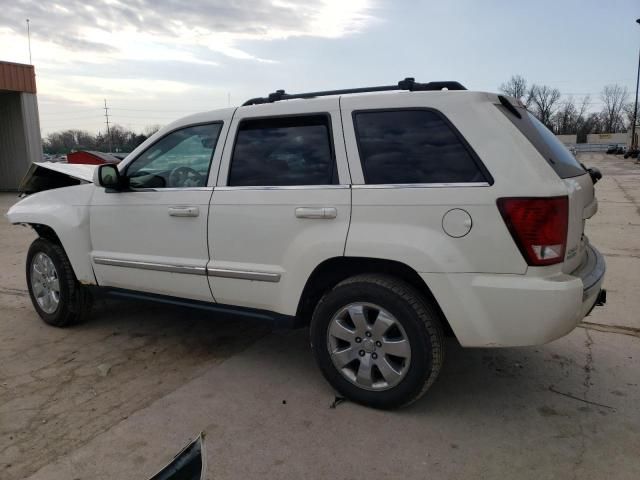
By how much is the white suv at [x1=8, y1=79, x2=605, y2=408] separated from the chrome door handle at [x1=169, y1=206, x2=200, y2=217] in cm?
2

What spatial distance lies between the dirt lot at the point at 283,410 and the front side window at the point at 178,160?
1359 mm

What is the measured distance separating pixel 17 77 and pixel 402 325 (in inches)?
815

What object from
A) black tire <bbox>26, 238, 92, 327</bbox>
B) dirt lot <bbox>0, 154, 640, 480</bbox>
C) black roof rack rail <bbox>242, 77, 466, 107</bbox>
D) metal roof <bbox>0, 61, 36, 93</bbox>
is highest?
metal roof <bbox>0, 61, 36, 93</bbox>

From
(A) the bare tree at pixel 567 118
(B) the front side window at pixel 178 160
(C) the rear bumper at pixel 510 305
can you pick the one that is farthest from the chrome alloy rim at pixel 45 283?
(A) the bare tree at pixel 567 118

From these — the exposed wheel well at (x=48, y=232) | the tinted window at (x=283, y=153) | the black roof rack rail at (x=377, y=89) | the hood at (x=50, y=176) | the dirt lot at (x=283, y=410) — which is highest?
the black roof rack rail at (x=377, y=89)

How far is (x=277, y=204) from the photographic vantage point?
3.31m

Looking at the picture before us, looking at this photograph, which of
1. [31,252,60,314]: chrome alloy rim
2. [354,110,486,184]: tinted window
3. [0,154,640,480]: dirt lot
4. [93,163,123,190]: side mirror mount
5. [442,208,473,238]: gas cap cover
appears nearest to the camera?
[0,154,640,480]: dirt lot

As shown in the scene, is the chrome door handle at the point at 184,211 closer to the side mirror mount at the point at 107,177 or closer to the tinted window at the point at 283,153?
the tinted window at the point at 283,153

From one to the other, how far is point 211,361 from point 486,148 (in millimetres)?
→ 2516

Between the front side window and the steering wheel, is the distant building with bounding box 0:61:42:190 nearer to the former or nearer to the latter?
the front side window

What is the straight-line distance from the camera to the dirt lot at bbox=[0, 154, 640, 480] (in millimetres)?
2672

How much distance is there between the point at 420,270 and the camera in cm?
289

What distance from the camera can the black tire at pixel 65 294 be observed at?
4.57 metres

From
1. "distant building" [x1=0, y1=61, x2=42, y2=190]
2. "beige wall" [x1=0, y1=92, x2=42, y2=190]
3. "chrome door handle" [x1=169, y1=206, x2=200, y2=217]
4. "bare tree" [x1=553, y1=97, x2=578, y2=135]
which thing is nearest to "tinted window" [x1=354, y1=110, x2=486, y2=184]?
"chrome door handle" [x1=169, y1=206, x2=200, y2=217]
